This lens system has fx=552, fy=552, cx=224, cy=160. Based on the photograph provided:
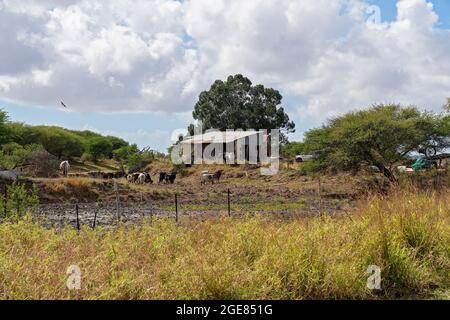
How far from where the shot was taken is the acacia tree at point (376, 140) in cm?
2670

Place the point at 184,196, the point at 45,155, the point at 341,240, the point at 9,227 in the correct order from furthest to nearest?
the point at 45,155 < the point at 184,196 < the point at 9,227 < the point at 341,240

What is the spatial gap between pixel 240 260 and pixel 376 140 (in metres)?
22.2

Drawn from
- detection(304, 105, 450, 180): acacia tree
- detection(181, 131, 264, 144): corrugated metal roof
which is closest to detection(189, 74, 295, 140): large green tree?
detection(181, 131, 264, 144): corrugated metal roof

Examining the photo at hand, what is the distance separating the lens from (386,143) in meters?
27.0

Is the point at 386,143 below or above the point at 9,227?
above

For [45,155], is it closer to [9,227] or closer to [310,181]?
[310,181]

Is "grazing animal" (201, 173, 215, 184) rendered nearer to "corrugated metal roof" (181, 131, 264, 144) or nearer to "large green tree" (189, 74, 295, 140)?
"corrugated metal roof" (181, 131, 264, 144)

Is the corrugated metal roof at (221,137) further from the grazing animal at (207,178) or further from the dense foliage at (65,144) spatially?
the grazing animal at (207,178)

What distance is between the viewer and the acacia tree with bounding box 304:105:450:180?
26703 millimetres

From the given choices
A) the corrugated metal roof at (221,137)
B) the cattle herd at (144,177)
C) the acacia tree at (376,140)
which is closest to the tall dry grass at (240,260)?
the acacia tree at (376,140)

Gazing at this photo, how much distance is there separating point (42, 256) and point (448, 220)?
568cm

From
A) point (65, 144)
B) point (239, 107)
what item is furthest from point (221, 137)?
point (65, 144)

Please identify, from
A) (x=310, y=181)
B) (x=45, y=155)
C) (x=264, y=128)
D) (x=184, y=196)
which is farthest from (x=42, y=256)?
(x=264, y=128)

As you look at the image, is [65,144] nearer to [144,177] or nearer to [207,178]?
[144,177]
